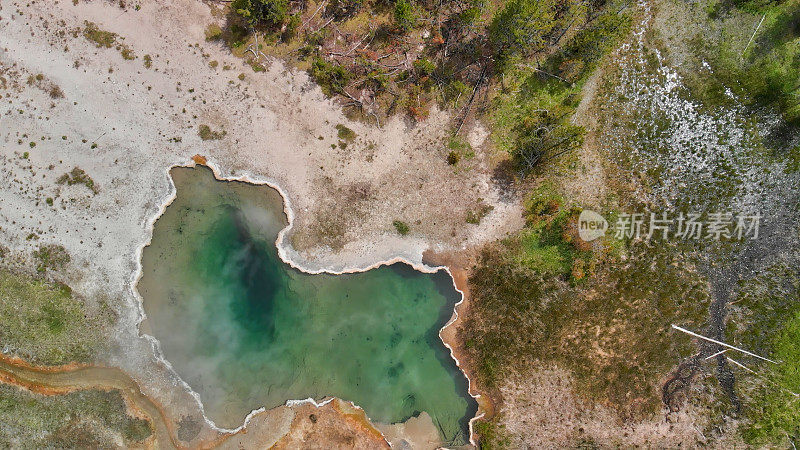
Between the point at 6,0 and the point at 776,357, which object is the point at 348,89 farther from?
the point at 776,357

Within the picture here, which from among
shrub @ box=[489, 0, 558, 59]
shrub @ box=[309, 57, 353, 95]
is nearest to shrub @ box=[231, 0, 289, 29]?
shrub @ box=[309, 57, 353, 95]

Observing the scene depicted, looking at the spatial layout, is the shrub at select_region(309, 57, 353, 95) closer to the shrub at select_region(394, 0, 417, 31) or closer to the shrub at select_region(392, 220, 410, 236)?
the shrub at select_region(394, 0, 417, 31)

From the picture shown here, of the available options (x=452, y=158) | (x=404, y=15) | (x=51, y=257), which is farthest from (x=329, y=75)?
(x=51, y=257)

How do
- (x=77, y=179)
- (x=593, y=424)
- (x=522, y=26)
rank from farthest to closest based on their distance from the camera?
(x=77, y=179)
(x=593, y=424)
(x=522, y=26)

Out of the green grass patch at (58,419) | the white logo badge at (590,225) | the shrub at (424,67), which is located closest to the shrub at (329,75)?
the shrub at (424,67)

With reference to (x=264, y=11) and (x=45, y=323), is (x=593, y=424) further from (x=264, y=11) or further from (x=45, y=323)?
(x=45, y=323)

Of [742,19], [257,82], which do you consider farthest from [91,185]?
[742,19]

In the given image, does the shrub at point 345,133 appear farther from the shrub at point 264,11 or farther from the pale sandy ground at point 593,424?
the pale sandy ground at point 593,424
